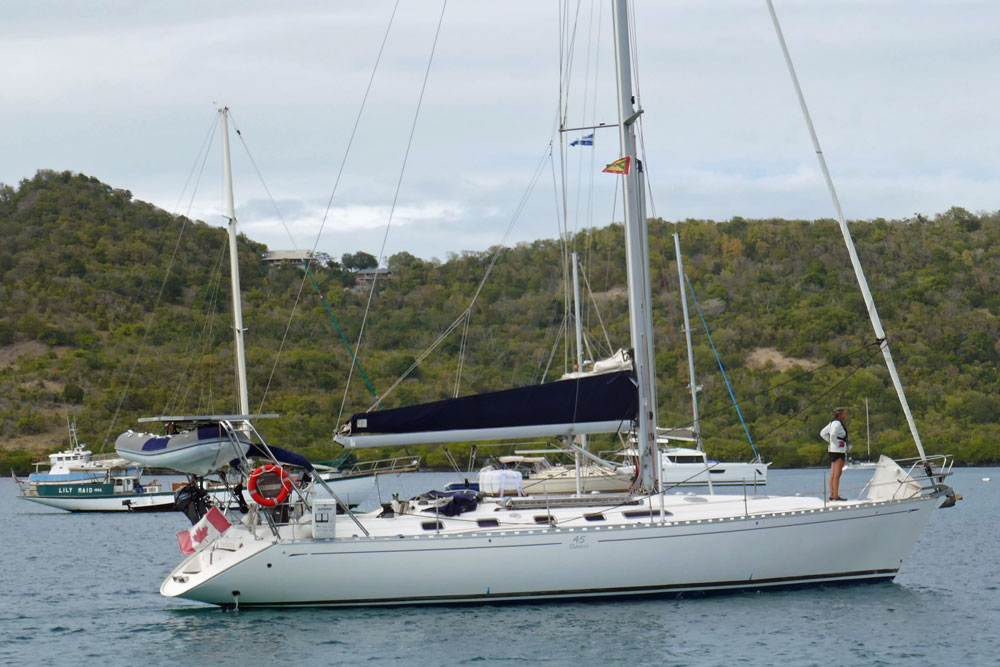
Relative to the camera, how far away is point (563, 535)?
16.2 m

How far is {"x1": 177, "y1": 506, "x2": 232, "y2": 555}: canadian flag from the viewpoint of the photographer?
55.9ft

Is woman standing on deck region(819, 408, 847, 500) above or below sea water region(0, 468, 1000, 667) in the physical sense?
above

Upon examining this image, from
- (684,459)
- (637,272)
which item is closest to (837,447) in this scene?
(637,272)

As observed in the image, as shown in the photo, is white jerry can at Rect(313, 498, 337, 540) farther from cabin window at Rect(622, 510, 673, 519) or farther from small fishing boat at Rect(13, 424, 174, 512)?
small fishing boat at Rect(13, 424, 174, 512)

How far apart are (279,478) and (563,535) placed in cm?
424

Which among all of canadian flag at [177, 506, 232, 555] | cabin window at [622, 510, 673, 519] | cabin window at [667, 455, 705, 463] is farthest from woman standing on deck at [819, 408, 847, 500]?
cabin window at [667, 455, 705, 463]

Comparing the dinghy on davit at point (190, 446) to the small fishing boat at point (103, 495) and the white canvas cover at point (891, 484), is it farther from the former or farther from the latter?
the small fishing boat at point (103, 495)

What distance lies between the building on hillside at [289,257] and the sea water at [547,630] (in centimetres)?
8006

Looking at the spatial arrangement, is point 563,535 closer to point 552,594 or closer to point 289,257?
point 552,594

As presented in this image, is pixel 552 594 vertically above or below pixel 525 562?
below

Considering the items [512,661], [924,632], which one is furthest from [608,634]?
[924,632]

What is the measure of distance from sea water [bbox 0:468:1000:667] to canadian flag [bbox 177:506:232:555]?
110cm

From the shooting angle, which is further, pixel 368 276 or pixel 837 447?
pixel 368 276

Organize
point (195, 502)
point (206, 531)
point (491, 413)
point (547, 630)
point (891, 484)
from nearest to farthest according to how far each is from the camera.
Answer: point (547, 630)
point (206, 531)
point (491, 413)
point (891, 484)
point (195, 502)
